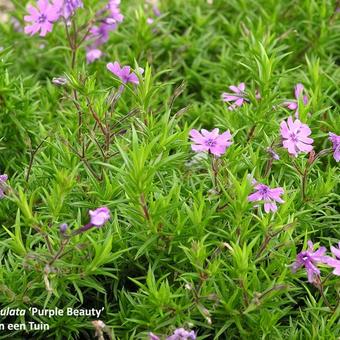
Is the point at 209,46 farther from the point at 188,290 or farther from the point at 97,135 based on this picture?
the point at 188,290

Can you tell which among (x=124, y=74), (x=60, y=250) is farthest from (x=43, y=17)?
(x=60, y=250)

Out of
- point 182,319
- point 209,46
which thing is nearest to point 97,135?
point 182,319

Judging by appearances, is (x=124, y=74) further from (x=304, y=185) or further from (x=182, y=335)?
(x=182, y=335)

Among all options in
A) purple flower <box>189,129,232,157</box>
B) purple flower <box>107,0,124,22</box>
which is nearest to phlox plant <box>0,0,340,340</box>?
purple flower <box>189,129,232,157</box>

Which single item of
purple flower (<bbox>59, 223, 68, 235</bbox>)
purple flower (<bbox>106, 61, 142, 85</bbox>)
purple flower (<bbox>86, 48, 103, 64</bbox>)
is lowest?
purple flower (<bbox>86, 48, 103, 64</bbox>)

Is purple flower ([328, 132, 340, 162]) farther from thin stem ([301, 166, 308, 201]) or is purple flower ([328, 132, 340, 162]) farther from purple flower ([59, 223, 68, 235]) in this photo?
purple flower ([59, 223, 68, 235])

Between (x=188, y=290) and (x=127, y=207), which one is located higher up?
(x=127, y=207)

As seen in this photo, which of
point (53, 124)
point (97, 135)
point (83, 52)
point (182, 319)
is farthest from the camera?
point (83, 52)

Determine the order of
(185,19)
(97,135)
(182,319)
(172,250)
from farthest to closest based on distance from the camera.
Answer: (185,19) → (97,135) → (172,250) → (182,319)
